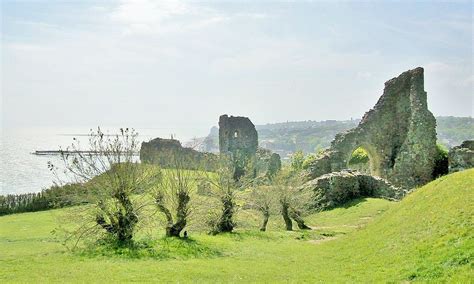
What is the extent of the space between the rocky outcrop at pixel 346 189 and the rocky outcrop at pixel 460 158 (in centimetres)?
578

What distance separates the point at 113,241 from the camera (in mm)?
25484

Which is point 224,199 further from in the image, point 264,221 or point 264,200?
point 264,221

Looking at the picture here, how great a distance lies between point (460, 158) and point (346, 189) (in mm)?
11405

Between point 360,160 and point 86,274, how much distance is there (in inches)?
2516

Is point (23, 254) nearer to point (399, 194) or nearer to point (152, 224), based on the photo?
point (152, 224)

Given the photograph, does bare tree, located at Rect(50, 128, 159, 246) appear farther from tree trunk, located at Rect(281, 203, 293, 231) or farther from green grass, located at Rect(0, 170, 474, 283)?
tree trunk, located at Rect(281, 203, 293, 231)

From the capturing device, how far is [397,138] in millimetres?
51625

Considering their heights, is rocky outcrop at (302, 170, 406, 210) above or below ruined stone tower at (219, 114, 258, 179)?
below

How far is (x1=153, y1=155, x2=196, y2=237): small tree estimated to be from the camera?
28.5 meters

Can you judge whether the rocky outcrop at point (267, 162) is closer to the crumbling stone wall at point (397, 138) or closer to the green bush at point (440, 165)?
the crumbling stone wall at point (397, 138)

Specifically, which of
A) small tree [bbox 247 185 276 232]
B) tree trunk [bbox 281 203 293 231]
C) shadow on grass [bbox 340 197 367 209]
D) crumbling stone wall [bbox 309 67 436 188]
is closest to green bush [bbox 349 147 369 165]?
crumbling stone wall [bbox 309 67 436 188]

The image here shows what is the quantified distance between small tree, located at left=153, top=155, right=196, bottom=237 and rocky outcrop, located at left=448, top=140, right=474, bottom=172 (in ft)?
89.6

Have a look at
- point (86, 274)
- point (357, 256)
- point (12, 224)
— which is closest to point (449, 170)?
point (357, 256)

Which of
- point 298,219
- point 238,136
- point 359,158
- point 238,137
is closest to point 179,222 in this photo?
point 298,219
